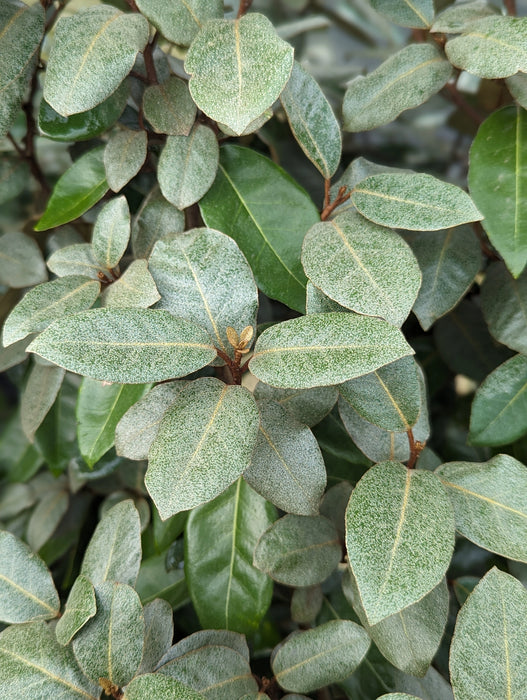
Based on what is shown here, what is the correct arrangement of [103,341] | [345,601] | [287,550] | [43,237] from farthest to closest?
[43,237] < [345,601] < [287,550] < [103,341]

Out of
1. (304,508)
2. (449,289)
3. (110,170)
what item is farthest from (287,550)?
(110,170)

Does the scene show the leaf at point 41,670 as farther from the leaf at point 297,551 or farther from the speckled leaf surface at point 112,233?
the speckled leaf surface at point 112,233

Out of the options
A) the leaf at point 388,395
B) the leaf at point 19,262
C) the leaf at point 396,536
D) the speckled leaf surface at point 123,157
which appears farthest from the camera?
the leaf at point 19,262

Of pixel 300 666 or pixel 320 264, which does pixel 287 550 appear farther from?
pixel 320 264

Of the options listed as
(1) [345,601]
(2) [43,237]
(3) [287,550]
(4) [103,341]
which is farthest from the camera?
(2) [43,237]

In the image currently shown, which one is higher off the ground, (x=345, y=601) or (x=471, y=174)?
(x=471, y=174)

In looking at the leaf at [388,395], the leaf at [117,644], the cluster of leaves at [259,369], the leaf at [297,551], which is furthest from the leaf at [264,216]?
the leaf at [117,644]

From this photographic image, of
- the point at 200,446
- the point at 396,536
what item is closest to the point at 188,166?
the point at 200,446
